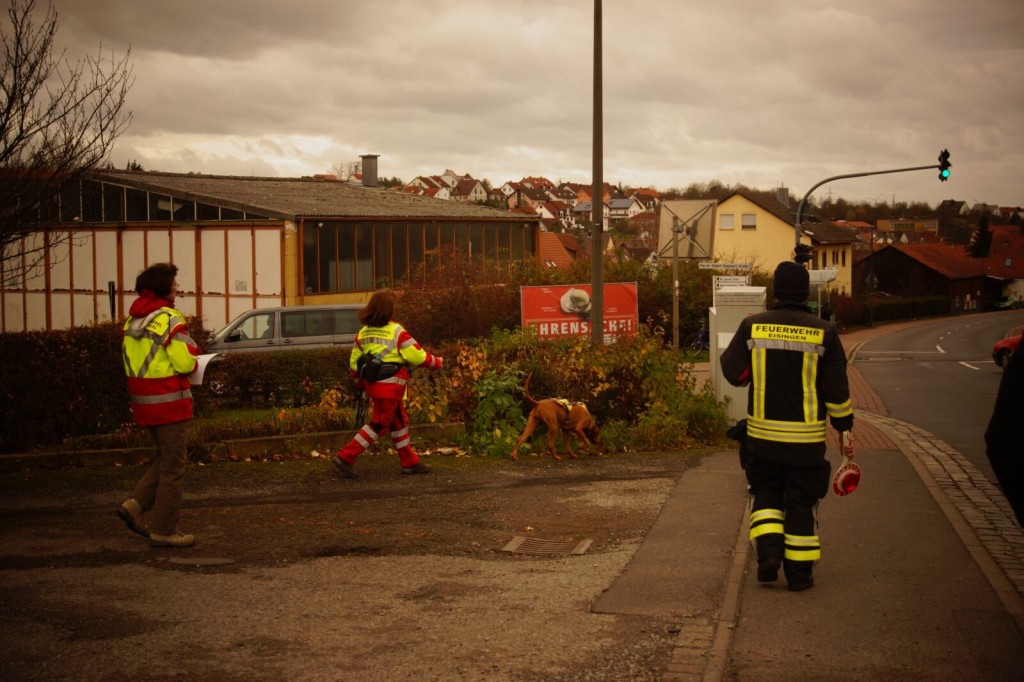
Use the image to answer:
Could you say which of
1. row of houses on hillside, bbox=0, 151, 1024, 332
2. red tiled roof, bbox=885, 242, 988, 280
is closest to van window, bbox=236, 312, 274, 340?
row of houses on hillside, bbox=0, 151, 1024, 332

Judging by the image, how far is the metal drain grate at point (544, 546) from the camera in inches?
288

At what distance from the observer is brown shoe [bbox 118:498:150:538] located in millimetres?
7250

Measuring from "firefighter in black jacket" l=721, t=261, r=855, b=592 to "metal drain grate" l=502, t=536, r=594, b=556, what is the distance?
140 cm

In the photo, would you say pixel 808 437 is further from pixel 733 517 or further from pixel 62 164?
pixel 62 164

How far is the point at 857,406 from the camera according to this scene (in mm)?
19969

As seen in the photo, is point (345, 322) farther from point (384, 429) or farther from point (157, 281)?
point (157, 281)

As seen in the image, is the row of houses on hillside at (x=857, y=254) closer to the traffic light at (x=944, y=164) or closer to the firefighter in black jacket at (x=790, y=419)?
the traffic light at (x=944, y=164)

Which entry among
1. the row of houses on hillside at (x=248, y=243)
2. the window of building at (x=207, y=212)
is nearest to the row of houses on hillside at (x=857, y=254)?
the row of houses on hillside at (x=248, y=243)

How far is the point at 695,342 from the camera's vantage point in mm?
35188

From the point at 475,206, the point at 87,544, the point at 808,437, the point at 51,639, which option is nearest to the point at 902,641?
the point at 808,437

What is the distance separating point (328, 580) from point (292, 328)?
17.9 metres

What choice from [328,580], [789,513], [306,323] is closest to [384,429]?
[328,580]

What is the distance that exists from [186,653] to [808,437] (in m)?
3.59

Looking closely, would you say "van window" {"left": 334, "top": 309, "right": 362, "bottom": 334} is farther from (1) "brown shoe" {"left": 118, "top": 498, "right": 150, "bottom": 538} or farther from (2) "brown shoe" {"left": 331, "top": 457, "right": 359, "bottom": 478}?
(1) "brown shoe" {"left": 118, "top": 498, "right": 150, "bottom": 538}
